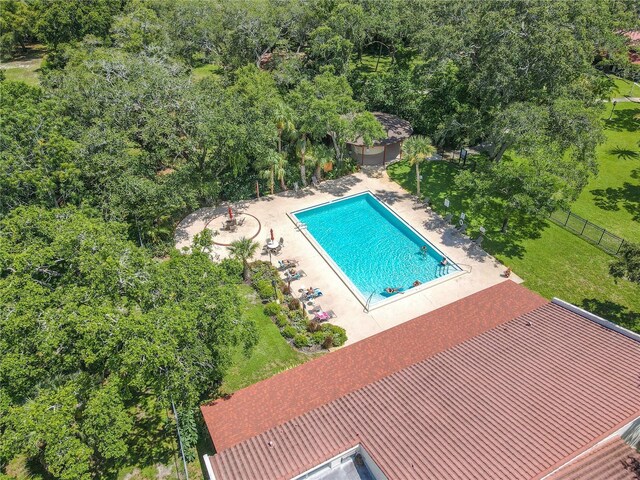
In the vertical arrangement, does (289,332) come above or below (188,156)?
below

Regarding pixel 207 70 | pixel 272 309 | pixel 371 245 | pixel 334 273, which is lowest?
pixel 272 309

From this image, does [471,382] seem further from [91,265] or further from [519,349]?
[91,265]

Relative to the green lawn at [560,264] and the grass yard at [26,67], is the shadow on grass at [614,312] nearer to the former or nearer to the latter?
the green lawn at [560,264]

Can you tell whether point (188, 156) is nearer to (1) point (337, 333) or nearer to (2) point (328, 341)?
(1) point (337, 333)

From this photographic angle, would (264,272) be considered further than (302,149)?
No

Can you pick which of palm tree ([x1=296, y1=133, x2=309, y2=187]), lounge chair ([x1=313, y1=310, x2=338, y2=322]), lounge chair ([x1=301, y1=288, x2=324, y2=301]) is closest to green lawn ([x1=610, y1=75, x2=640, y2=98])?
palm tree ([x1=296, y1=133, x2=309, y2=187])

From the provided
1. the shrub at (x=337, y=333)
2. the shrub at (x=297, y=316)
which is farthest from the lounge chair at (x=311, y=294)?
the shrub at (x=337, y=333)

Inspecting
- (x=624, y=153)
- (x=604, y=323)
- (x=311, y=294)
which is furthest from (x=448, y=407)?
(x=624, y=153)

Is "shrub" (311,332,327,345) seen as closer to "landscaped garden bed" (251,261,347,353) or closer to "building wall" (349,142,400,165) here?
"landscaped garden bed" (251,261,347,353)
